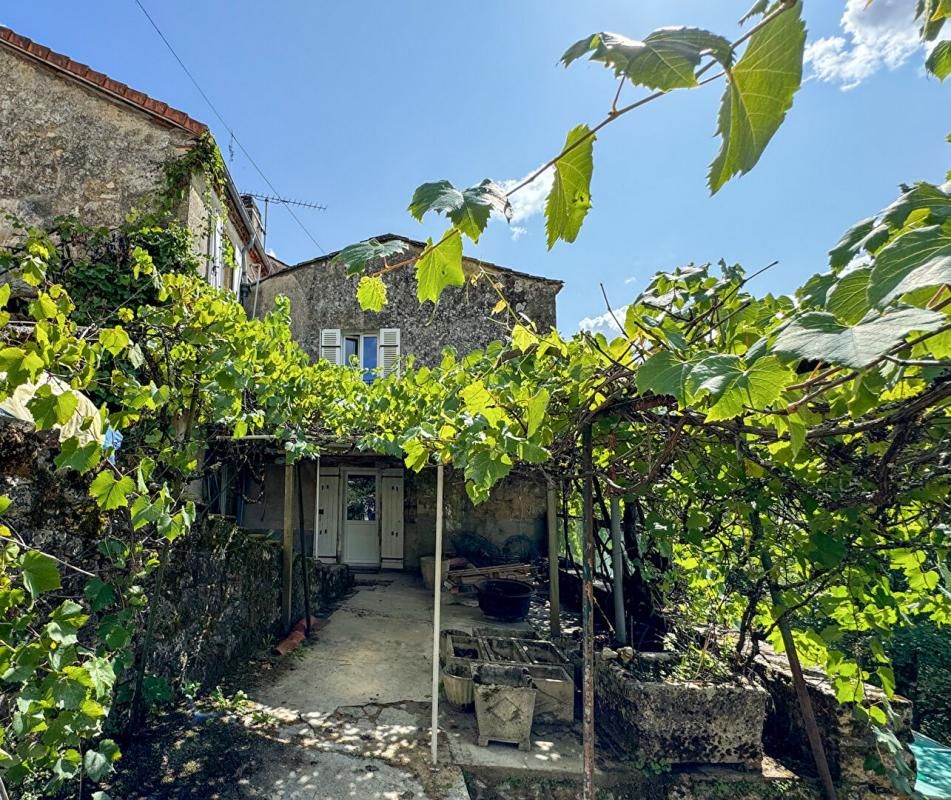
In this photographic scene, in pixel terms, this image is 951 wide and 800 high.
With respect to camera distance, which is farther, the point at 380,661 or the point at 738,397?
the point at 380,661

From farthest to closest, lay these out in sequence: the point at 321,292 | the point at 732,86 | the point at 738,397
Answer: the point at 321,292, the point at 738,397, the point at 732,86

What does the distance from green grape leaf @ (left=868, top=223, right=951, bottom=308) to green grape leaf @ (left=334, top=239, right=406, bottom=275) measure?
0.62 m

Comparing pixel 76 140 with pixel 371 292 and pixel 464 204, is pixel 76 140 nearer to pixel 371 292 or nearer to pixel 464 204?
pixel 371 292

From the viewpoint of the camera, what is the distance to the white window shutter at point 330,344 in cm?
974

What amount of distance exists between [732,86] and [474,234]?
12.6 inches

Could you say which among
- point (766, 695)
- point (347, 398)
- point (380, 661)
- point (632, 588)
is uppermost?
point (347, 398)

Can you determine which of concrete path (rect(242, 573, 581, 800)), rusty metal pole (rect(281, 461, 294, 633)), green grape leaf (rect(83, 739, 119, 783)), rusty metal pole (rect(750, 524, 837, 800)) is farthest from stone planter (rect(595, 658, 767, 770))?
rusty metal pole (rect(281, 461, 294, 633))

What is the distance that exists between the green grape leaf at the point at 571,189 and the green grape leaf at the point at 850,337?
0.32 metres

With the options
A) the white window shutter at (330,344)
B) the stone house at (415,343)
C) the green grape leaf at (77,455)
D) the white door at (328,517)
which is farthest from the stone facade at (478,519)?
the green grape leaf at (77,455)

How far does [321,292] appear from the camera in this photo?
9.86 m

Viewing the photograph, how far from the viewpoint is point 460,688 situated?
411 centimetres

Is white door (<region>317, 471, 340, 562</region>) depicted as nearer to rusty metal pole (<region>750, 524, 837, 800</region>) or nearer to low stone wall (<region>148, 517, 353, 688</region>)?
low stone wall (<region>148, 517, 353, 688</region>)

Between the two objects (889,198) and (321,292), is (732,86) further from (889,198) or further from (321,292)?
(321,292)

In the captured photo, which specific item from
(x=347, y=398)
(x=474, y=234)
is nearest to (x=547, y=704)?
(x=347, y=398)
